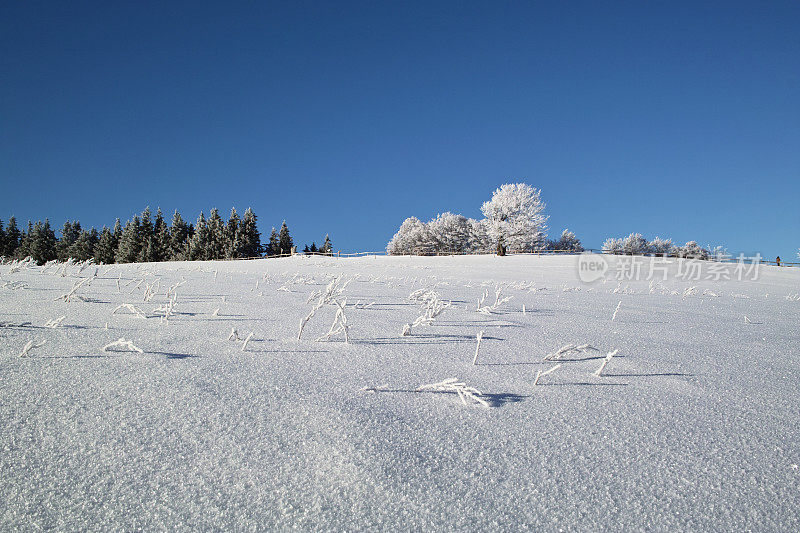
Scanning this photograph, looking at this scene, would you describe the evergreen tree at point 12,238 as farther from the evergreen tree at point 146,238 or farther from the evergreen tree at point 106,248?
the evergreen tree at point 146,238

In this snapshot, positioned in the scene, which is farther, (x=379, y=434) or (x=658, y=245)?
(x=658, y=245)

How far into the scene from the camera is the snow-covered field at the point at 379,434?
2.31 ft

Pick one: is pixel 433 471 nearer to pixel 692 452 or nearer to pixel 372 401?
pixel 372 401

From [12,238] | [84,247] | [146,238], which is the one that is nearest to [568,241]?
[146,238]

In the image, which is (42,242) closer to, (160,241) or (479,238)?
(160,241)

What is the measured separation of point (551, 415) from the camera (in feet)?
3.54

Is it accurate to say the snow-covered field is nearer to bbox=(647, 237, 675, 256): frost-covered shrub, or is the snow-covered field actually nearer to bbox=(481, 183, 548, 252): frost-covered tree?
bbox=(481, 183, 548, 252): frost-covered tree

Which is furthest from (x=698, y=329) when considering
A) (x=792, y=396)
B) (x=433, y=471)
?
(x=433, y=471)

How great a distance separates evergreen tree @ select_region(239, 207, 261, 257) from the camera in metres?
61.3

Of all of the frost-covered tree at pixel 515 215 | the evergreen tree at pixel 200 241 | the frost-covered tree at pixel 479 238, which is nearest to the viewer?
the frost-covered tree at pixel 515 215

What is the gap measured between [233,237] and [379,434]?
216 ft

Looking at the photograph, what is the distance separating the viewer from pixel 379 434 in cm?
95

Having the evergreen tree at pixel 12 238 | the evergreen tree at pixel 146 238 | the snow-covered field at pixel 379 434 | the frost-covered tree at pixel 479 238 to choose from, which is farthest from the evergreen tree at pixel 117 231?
the snow-covered field at pixel 379 434

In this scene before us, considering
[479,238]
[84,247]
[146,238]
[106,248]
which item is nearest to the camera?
[146,238]
